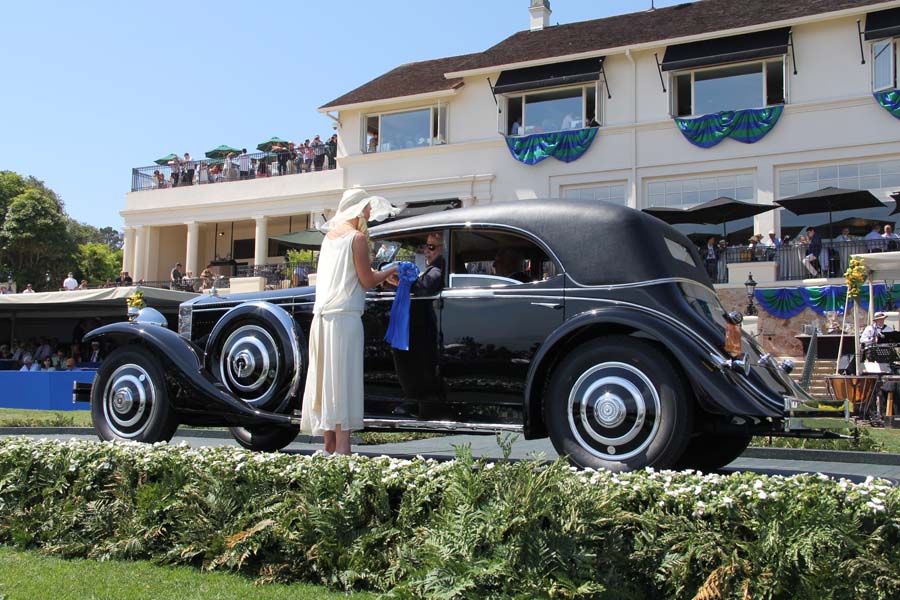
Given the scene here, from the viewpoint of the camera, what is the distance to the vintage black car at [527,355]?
16.9 feet

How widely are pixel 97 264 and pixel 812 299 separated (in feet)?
197

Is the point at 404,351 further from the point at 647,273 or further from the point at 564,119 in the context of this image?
the point at 564,119

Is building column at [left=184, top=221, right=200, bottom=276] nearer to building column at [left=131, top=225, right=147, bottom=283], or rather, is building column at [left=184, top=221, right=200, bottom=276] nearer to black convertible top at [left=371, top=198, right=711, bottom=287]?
building column at [left=131, top=225, right=147, bottom=283]

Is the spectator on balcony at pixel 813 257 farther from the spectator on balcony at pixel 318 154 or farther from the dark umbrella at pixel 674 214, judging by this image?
the spectator on balcony at pixel 318 154

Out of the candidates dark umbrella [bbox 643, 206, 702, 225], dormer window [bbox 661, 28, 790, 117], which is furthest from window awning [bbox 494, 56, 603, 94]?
dark umbrella [bbox 643, 206, 702, 225]

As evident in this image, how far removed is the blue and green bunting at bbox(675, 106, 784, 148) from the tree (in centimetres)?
4629

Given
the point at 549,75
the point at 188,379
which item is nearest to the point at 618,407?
the point at 188,379

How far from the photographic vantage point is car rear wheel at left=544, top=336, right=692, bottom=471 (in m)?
5.05

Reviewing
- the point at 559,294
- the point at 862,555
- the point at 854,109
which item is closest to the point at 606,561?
the point at 862,555

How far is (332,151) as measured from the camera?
1415 inches

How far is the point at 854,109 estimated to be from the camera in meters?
26.1

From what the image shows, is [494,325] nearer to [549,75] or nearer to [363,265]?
[363,265]

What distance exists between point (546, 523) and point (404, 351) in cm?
275

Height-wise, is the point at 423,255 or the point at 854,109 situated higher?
the point at 854,109
